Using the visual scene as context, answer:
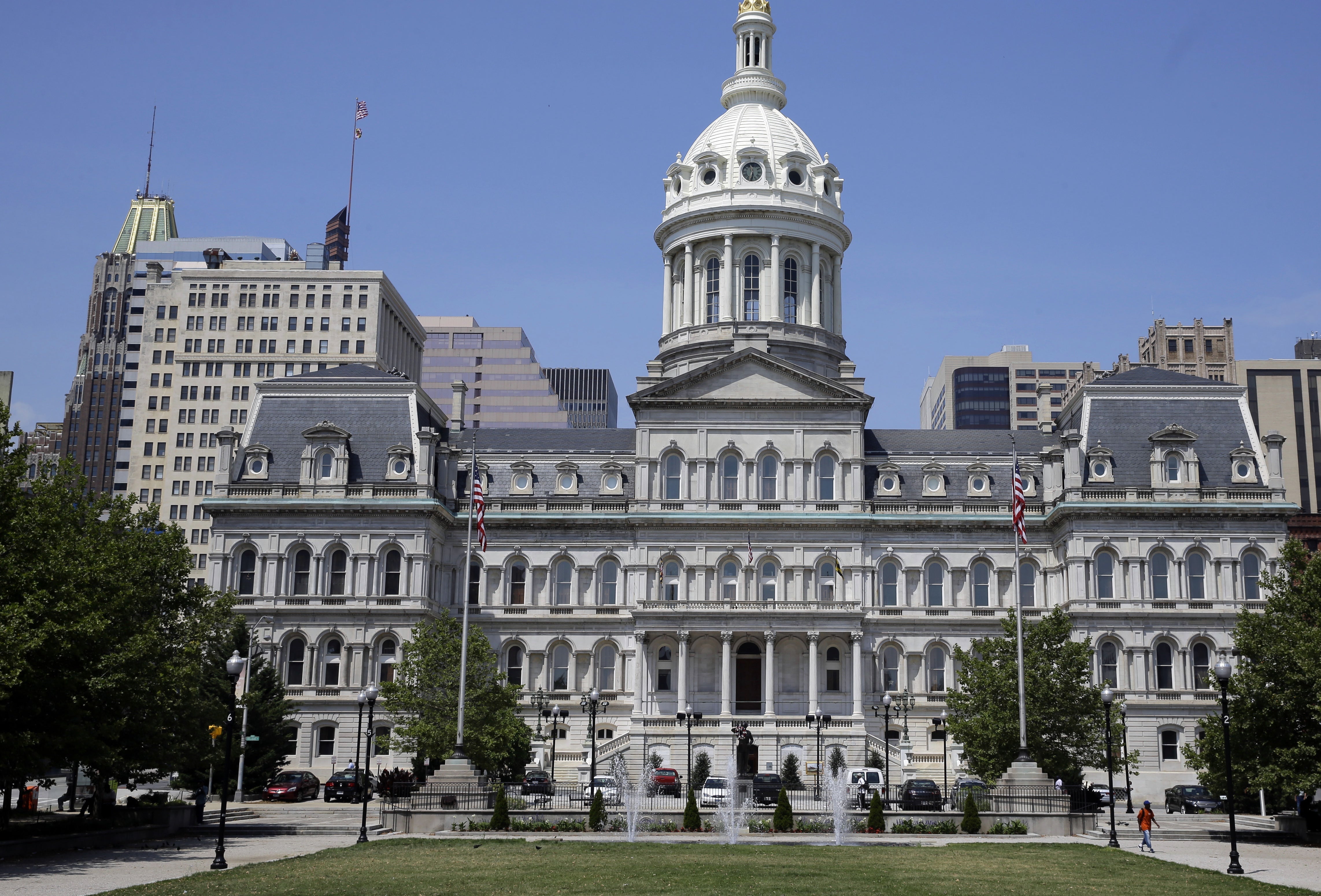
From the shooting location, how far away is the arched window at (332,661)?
251ft

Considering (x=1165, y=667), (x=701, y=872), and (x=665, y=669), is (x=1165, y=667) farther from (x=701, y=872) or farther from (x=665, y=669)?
(x=701, y=872)

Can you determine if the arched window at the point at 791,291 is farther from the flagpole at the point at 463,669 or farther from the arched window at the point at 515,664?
the flagpole at the point at 463,669

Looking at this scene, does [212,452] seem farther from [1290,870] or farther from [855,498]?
[1290,870]

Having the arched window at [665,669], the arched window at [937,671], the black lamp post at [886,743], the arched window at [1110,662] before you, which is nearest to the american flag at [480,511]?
the arched window at [665,669]

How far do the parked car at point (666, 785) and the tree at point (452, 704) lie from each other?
237 inches

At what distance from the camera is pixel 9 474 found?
4222 centimetres

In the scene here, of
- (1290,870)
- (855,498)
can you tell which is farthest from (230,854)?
(855,498)

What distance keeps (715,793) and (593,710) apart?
9.15m

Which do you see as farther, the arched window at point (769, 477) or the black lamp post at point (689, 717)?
the arched window at point (769, 477)

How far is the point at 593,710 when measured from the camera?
63.2m

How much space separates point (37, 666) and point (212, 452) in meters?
90.3

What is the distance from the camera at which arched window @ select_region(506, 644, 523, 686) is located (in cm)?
7919

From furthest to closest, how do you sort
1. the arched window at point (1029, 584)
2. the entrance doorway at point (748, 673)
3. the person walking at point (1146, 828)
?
1. the arched window at point (1029, 584)
2. the entrance doorway at point (748, 673)
3. the person walking at point (1146, 828)

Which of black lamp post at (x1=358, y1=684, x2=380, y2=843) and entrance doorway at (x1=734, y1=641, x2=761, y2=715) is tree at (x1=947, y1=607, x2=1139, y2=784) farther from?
black lamp post at (x1=358, y1=684, x2=380, y2=843)
